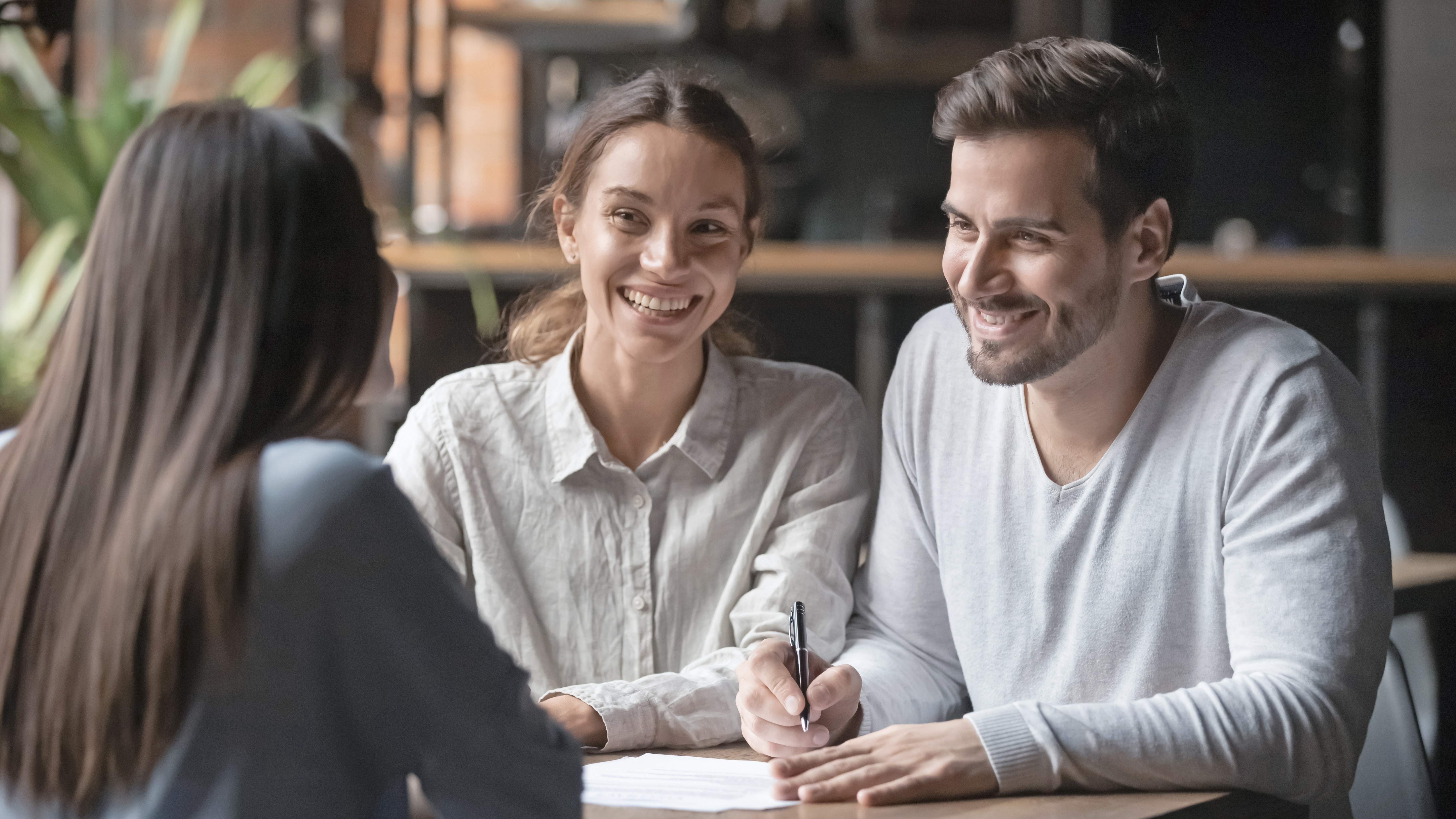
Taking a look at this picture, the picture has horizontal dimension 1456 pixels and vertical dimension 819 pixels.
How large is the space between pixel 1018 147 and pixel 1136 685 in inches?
20.8

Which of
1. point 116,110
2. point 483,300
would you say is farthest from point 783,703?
point 483,300

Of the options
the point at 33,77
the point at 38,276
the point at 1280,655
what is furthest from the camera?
the point at 33,77

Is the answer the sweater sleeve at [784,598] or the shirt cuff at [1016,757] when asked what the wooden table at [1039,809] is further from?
the sweater sleeve at [784,598]

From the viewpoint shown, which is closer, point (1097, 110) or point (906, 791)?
point (906, 791)

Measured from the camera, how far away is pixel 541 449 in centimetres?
158

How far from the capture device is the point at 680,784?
115cm

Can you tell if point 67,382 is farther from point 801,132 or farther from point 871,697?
point 801,132

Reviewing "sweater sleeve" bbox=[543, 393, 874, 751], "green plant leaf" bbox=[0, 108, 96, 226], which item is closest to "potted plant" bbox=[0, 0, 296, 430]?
"green plant leaf" bbox=[0, 108, 96, 226]

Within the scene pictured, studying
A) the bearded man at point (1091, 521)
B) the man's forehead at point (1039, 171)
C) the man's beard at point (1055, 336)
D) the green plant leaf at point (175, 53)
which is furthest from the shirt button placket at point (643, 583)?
the green plant leaf at point (175, 53)

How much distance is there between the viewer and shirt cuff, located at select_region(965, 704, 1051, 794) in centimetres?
109

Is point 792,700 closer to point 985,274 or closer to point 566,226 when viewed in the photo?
point 985,274

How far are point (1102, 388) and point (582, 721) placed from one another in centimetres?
61

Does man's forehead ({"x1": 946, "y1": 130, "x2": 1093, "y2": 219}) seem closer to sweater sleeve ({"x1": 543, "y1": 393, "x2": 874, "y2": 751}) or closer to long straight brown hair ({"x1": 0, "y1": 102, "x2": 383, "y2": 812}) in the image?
sweater sleeve ({"x1": 543, "y1": 393, "x2": 874, "y2": 751})

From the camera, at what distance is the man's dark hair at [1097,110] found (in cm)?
134
